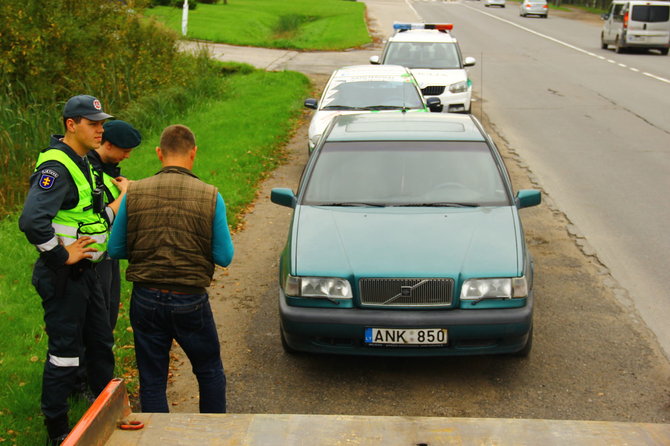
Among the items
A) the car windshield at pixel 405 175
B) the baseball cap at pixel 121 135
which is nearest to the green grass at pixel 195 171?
the baseball cap at pixel 121 135

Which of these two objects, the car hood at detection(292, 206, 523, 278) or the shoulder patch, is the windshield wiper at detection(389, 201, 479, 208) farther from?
the shoulder patch

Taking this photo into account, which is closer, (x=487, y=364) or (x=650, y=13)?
(x=487, y=364)

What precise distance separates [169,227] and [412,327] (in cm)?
193

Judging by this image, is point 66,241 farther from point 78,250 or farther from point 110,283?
point 110,283

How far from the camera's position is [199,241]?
171 inches

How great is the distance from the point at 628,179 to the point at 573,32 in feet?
120

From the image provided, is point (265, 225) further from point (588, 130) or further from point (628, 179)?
point (588, 130)

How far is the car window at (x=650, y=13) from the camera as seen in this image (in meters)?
31.9

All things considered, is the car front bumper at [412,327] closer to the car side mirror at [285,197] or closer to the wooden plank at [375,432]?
the car side mirror at [285,197]

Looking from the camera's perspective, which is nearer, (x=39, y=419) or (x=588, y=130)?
(x=39, y=419)

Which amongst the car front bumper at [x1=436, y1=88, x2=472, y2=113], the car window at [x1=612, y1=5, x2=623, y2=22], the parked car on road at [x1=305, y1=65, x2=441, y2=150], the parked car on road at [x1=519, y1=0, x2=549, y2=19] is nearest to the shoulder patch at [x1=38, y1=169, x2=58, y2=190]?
the parked car on road at [x1=305, y1=65, x2=441, y2=150]

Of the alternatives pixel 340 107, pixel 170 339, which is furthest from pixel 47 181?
pixel 340 107

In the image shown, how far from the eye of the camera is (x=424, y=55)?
59.4 feet

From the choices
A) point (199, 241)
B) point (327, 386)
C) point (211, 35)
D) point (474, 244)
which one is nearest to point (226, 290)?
point (327, 386)
